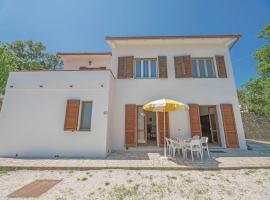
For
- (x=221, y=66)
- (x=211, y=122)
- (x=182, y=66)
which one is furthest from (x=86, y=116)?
(x=221, y=66)

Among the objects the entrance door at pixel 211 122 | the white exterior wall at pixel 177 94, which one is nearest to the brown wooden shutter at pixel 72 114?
the white exterior wall at pixel 177 94

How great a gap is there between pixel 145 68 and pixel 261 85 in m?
12.7

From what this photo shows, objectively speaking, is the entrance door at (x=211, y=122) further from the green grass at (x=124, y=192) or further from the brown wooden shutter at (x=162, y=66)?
the green grass at (x=124, y=192)

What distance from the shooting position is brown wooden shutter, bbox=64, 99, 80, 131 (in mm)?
7039

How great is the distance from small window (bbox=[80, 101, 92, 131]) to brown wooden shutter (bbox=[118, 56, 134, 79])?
3057mm

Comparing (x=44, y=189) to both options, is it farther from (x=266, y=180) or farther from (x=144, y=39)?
(x=144, y=39)

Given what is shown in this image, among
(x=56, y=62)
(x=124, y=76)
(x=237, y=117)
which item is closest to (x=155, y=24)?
(x=124, y=76)

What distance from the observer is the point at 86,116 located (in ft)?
24.7

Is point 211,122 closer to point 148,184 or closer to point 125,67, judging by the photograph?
point 125,67

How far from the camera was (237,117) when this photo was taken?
8.64 m

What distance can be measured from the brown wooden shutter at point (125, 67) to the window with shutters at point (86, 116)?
306 cm

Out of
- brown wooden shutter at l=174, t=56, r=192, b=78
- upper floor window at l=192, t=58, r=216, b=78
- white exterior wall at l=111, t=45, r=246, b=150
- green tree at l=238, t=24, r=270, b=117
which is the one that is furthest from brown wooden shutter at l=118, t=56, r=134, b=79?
green tree at l=238, t=24, r=270, b=117

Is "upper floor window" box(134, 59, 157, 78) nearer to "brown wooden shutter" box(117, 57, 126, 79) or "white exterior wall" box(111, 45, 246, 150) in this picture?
"white exterior wall" box(111, 45, 246, 150)

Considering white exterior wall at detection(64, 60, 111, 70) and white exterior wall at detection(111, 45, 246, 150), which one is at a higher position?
white exterior wall at detection(64, 60, 111, 70)
